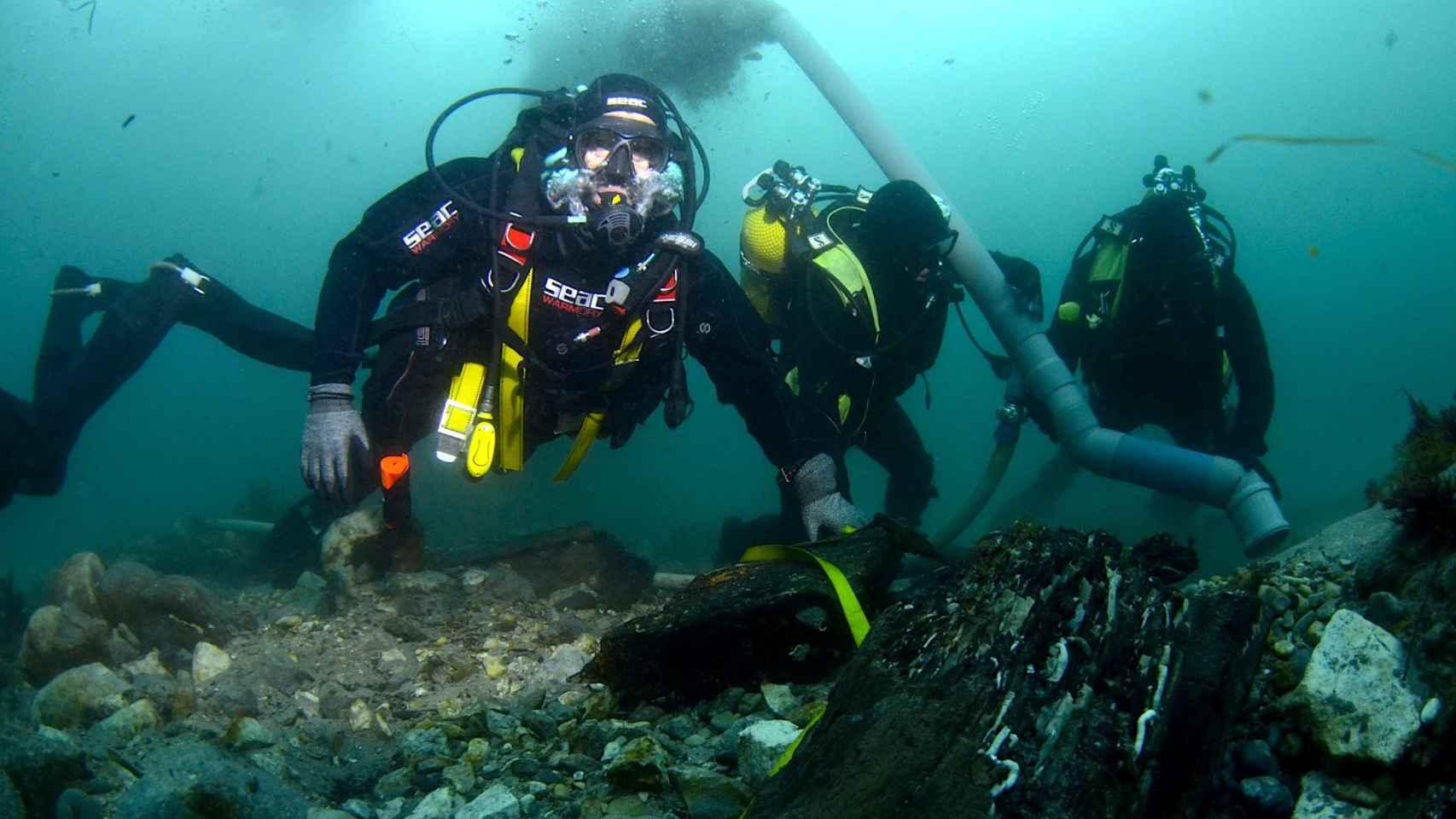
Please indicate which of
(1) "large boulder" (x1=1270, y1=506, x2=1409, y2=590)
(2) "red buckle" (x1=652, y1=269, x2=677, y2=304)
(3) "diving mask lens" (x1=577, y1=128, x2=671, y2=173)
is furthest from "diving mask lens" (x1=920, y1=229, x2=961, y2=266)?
(1) "large boulder" (x1=1270, y1=506, x2=1409, y2=590)

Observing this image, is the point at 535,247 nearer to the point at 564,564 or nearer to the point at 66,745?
the point at 564,564

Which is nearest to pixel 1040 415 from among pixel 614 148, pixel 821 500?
pixel 821 500

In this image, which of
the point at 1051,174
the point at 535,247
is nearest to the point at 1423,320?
the point at 1051,174

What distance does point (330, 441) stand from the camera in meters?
3.91

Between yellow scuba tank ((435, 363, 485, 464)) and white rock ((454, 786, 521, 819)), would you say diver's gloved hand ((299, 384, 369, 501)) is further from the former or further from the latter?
white rock ((454, 786, 521, 819))

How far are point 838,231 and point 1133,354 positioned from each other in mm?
3096

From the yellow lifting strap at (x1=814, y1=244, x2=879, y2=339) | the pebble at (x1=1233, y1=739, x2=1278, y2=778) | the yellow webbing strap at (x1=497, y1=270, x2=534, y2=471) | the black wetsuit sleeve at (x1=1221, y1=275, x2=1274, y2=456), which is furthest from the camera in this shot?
the black wetsuit sleeve at (x1=1221, y1=275, x2=1274, y2=456)

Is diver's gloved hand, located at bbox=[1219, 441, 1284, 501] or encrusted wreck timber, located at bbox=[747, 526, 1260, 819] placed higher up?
diver's gloved hand, located at bbox=[1219, 441, 1284, 501]

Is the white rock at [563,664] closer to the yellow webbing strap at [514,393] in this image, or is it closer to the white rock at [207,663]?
the yellow webbing strap at [514,393]

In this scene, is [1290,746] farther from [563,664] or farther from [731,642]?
[563,664]

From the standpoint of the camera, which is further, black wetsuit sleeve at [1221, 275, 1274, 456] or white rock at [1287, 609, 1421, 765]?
black wetsuit sleeve at [1221, 275, 1274, 456]

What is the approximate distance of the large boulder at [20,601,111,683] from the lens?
3764 millimetres

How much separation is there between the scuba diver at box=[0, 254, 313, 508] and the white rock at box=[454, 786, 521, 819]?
233 inches

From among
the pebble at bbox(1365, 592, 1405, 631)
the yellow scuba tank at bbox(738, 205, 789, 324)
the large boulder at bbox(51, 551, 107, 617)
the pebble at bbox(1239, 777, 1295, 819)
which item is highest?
the yellow scuba tank at bbox(738, 205, 789, 324)
